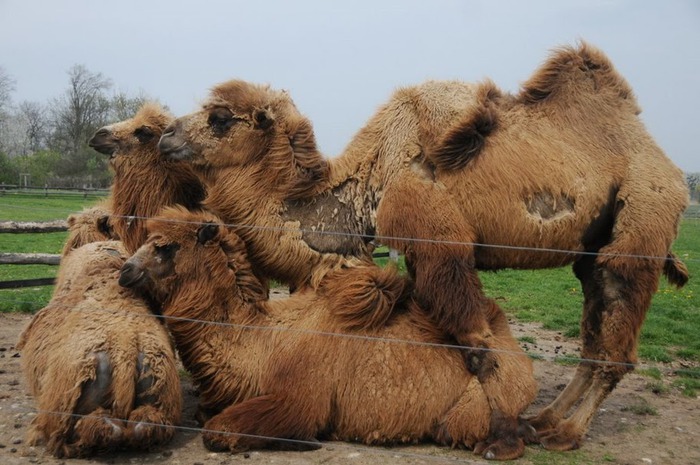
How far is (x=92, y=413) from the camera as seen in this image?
15.0 ft

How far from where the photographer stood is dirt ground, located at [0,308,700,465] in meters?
4.68

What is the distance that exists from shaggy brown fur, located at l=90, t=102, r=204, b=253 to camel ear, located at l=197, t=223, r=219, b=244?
1.03 m

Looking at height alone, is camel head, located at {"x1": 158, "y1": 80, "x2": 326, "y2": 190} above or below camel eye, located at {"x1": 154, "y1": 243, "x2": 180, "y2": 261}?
above

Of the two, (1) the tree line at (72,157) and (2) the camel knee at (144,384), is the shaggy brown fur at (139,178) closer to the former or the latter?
(2) the camel knee at (144,384)

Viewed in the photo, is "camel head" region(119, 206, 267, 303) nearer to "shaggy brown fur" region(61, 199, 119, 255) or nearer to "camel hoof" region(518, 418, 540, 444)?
"shaggy brown fur" region(61, 199, 119, 255)

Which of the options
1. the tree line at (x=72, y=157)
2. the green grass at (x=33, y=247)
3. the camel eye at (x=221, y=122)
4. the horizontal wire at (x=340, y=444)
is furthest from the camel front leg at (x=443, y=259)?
the tree line at (x=72, y=157)

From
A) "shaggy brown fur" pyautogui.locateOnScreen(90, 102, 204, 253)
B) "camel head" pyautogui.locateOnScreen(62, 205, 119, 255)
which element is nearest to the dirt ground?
"camel head" pyautogui.locateOnScreen(62, 205, 119, 255)

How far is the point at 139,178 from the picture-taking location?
6.41 meters

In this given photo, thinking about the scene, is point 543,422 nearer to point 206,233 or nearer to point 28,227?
point 206,233

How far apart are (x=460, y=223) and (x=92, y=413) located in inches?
115

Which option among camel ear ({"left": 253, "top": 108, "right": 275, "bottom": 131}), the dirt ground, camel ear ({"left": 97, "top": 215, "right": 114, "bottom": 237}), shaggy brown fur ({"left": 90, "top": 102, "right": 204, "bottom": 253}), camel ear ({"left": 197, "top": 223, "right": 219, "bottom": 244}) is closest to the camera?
the dirt ground

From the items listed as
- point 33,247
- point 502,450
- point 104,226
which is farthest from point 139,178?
point 33,247

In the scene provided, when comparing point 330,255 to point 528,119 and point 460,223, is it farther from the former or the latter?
point 528,119

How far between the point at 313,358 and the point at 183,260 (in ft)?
4.13
